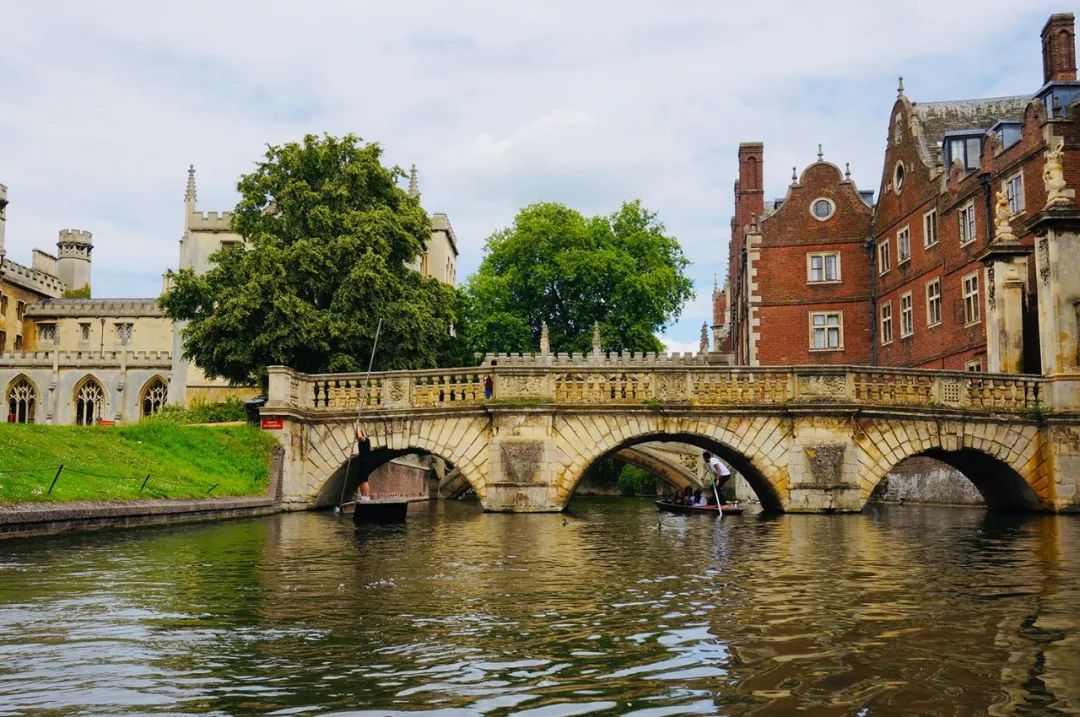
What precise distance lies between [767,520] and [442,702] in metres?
19.2

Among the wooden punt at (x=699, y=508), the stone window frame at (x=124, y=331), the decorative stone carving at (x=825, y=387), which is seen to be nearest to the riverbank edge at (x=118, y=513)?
the wooden punt at (x=699, y=508)

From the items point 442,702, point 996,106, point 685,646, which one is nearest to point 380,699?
point 442,702

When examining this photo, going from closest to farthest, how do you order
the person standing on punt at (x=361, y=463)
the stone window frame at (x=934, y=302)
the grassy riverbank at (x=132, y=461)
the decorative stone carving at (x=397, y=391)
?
the grassy riverbank at (x=132, y=461) < the person standing on punt at (x=361, y=463) < the decorative stone carving at (x=397, y=391) < the stone window frame at (x=934, y=302)

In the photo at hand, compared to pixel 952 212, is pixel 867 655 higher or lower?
lower

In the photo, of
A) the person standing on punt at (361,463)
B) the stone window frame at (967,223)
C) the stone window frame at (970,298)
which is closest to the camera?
the person standing on punt at (361,463)

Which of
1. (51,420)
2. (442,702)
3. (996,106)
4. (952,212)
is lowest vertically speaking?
(442,702)

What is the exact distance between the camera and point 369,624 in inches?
367

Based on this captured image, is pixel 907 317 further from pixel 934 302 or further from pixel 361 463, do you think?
→ pixel 361 463

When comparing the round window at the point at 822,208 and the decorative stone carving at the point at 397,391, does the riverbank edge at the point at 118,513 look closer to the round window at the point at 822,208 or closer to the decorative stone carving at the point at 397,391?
the decorative stone carving at the point at 397,391

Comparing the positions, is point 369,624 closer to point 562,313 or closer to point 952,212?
point 952,212

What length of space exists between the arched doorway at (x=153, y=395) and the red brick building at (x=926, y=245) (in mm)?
37872

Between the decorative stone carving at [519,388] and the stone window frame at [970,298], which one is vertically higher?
the stone window frame at [970,298]

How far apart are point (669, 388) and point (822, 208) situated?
2379 centimetres

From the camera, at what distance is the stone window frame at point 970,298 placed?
36.2m
